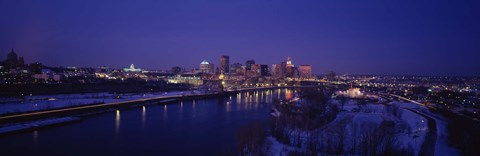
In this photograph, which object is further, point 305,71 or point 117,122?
point 305,71

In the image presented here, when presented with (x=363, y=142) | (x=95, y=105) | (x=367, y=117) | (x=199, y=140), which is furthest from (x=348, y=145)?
(x=95, y=105)

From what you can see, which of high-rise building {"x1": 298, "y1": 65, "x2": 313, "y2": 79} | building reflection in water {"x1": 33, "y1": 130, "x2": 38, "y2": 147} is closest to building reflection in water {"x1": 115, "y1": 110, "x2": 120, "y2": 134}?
building reflection in water {"x1": 33, "y1": 130, "x2": 38, "y2": 147}

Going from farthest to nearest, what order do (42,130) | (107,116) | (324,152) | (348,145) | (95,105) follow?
1. (95,105)
2. (107,116)
3. (42,130)
4. (348,145)
5. (324,152)

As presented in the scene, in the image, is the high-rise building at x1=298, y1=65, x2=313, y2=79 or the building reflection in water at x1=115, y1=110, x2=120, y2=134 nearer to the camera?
the building reflection in water at x1=115, y1=110, x2=120, y2=134

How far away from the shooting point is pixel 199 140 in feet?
29.1

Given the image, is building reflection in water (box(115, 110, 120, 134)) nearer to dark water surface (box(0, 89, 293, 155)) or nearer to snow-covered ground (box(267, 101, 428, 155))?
dark water surface (box(0, 89, 293, 155))

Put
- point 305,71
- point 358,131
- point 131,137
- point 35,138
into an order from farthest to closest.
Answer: point 305,71, point 358,131, point 131,137, point 35,138

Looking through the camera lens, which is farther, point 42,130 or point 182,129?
point 182,129

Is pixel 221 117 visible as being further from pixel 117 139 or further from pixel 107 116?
pixel 117 139

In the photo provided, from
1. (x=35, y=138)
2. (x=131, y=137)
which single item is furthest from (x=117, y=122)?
(x=35, y=138)

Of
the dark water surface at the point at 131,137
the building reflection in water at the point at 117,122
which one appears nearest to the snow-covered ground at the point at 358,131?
the dark water surface at the point at 131,137

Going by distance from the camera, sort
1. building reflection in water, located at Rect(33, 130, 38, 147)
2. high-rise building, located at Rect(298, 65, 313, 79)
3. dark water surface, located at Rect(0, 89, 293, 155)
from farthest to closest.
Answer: high-rise building, located at Rect(298, 65, 313, 79) → building reflection in water, located at Rect(33, 130, 38, 147) → dark water surface, located at Rect(0, 89, 293, 155)

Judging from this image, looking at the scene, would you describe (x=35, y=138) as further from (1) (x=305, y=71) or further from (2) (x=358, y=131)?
(1) (x=305, y=71)

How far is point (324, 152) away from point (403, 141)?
8.20ft
